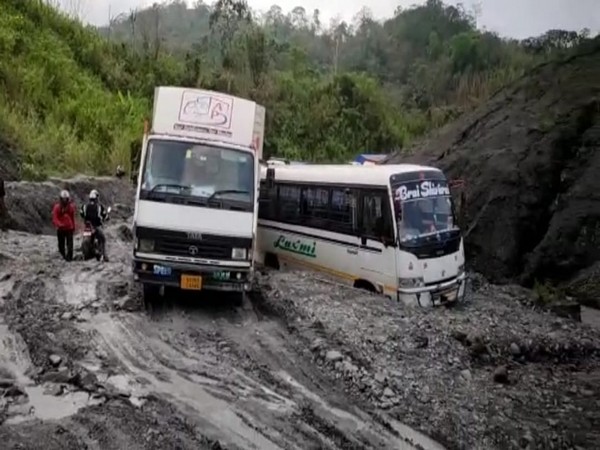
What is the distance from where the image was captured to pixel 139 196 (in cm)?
1070

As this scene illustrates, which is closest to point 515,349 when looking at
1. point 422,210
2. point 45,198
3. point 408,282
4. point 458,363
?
point 458,363

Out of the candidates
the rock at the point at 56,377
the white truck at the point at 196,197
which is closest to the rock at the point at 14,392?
the rock at the point at 56,377

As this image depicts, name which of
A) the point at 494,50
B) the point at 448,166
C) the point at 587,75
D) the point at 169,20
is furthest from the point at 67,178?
the point at 169,20

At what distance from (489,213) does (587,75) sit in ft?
21.9

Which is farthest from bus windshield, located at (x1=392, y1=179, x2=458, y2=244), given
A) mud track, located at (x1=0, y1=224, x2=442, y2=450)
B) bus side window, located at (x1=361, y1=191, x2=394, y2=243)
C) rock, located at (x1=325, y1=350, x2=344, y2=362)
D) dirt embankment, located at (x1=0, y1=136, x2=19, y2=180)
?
dirt embankment, located at (x1=0, y1=136, x2=19, y2=180)

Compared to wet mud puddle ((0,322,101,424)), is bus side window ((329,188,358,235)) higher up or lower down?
higher up

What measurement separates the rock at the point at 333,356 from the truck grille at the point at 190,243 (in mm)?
2268

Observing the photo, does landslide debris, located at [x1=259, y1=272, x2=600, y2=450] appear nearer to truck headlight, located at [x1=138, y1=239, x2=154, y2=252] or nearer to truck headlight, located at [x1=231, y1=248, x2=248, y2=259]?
truck headlight, located at [x1=231, y1=248, x2=248, y2=259]

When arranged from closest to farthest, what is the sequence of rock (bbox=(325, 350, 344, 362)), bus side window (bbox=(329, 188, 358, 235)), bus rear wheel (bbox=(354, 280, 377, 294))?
rock (bbox=(325, 350, 344, 362)), bus rear wheel (bbox=(354, 280, 377, 294)), bus side window (bbox=(329, 188, 358, 235))

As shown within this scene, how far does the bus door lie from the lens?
40.2 ft

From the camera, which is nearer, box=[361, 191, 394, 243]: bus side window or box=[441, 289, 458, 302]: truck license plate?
box=[361, 191, 394, 243]: bus side window

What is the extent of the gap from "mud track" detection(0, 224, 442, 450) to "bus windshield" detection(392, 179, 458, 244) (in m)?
2.83

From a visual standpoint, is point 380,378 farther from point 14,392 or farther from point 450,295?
point 450,295

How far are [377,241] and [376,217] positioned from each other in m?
0.42
